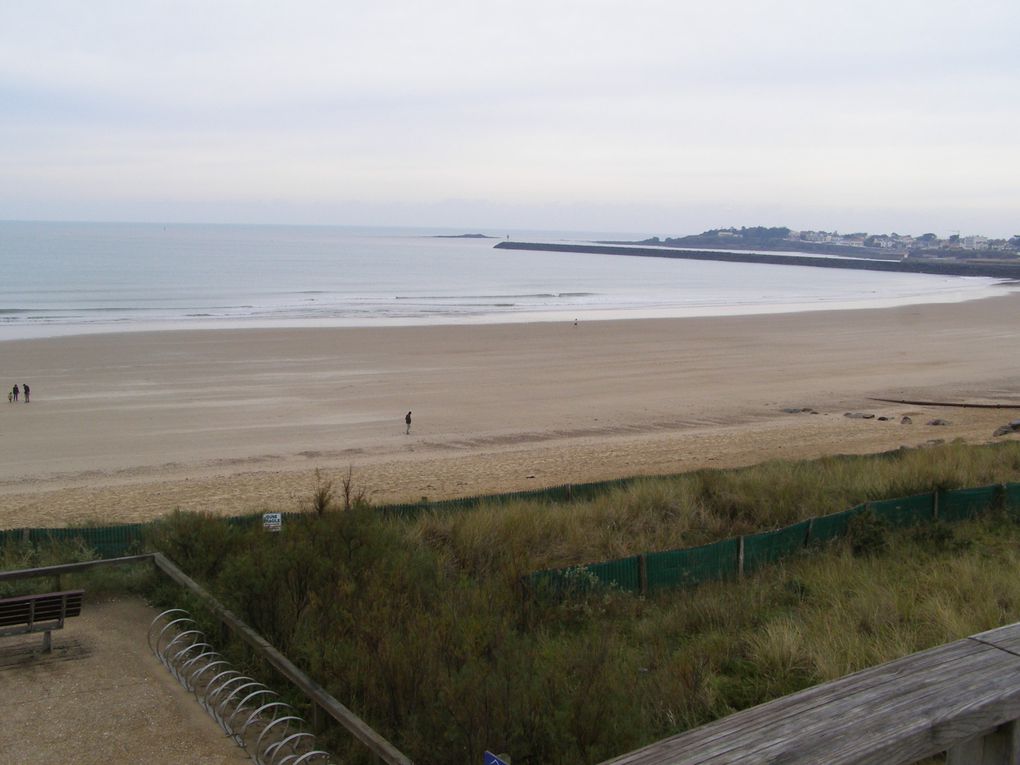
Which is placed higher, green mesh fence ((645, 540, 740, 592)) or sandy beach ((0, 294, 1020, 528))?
green mesh fence ((645, 540, 740, 592))

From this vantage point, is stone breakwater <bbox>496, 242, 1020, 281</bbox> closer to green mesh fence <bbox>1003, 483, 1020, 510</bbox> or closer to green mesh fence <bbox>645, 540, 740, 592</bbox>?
green mesh fence <bbox>1003, 483, 1020, 510</bbox>

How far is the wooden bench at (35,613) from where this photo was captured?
623 centimetres

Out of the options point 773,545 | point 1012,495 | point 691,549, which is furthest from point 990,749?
point 1012,495

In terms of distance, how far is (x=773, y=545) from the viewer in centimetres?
900

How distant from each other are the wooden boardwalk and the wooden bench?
5.76m

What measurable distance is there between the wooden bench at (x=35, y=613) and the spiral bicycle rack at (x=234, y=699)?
2.03ft

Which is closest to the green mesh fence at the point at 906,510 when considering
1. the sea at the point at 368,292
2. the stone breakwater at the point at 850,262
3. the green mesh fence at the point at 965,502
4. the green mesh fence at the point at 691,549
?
the green mesh fence at the point at 691,549

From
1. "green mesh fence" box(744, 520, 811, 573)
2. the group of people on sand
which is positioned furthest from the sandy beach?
"green mesh fence" box(744, 520, 811, 573)

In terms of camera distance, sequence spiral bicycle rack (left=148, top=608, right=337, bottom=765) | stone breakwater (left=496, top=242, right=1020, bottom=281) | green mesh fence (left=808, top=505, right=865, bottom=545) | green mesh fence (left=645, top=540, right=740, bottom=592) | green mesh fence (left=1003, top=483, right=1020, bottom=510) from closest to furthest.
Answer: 1. spiral bicycle rack (left=148, top=608, right=337, bottom=765)
2. green mesh fence (left=645, top=540, right=740, bottom=592)
3. green mesh fence (left=808, top=505, right=865, bottom=545)
4. green mesh fence (left=1003, top=483, right=1020, bottom=510)
5. stone breakwater (left=496, top=242, right=1020, bottom=281)

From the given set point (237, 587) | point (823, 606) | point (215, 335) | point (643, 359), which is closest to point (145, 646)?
point (237, 587)

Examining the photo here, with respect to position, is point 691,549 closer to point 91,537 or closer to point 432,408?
point 91,537

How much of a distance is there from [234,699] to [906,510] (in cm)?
748

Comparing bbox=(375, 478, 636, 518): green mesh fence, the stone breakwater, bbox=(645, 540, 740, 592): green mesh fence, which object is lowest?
bbox=(375, 478, 636, 518): green mesh fence

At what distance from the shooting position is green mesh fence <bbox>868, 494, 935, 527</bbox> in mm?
9930
